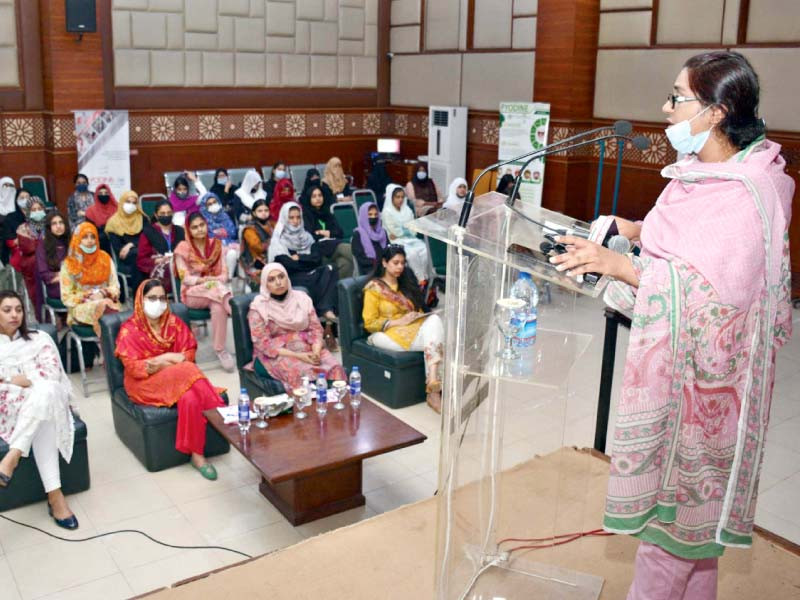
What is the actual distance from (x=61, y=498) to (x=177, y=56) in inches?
302

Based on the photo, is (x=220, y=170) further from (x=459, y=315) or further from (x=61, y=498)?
(x=459, y=315)

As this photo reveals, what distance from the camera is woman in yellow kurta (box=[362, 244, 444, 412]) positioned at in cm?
525

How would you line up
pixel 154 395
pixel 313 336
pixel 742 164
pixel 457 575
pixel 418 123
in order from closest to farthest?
pixel 742 164 → pixel 457 575 → pixel 154 395 → pixel 313 336 → pixel 418 123

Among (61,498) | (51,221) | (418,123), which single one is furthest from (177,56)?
(61,498)

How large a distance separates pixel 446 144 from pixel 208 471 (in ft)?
23.9

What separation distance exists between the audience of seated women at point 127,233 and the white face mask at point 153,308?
2.19m

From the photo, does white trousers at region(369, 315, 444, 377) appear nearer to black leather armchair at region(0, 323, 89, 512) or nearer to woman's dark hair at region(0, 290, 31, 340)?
black leather armchair at region(0, 323, 89, 512)

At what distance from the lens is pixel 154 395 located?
439cm

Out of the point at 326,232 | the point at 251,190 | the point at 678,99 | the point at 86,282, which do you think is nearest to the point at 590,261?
the point at 678,99

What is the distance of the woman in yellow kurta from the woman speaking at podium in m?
3.32

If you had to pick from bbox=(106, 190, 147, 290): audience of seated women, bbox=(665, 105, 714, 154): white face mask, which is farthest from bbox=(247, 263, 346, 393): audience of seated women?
bbox=(665, 105, 714, 154): white face mask

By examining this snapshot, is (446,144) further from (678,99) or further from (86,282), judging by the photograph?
(678,99)

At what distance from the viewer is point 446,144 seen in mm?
10773

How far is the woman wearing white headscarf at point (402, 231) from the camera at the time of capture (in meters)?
7.38
